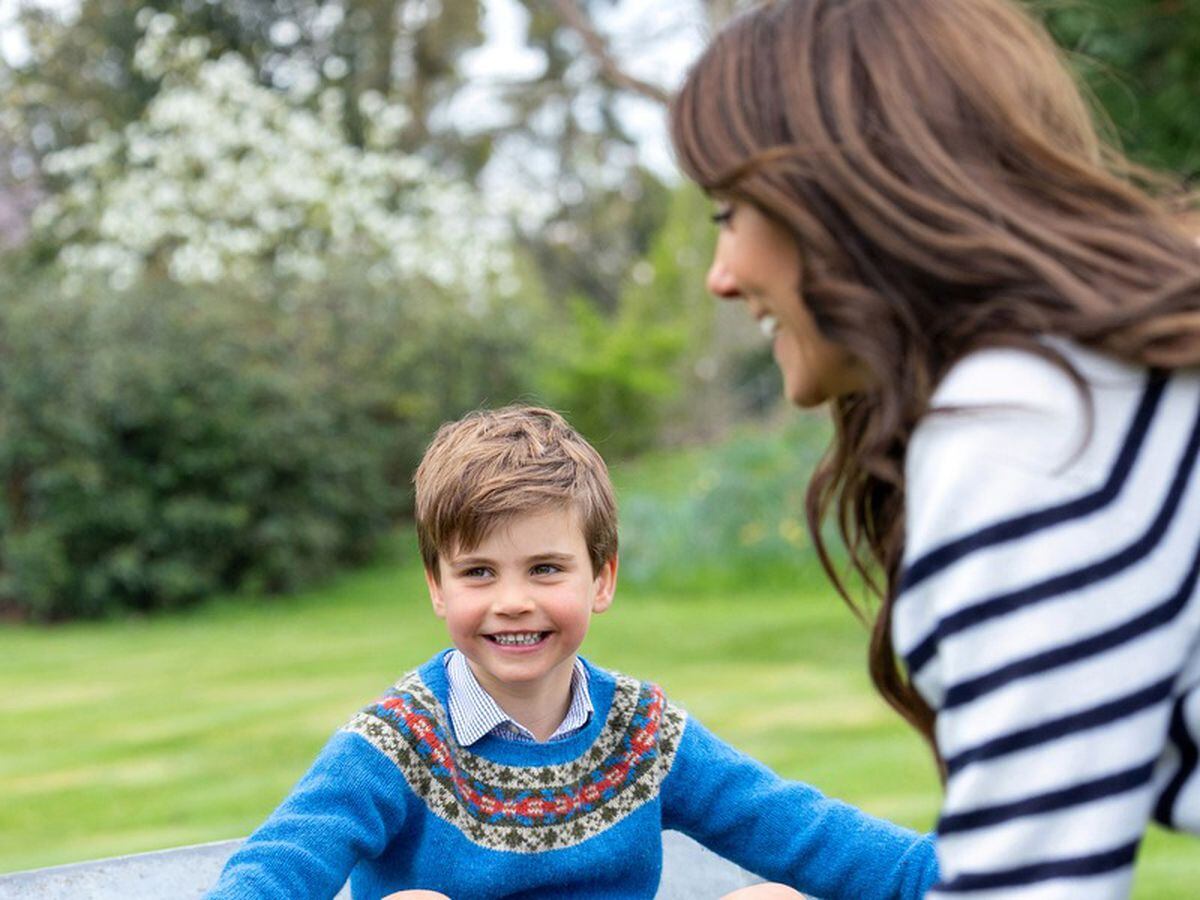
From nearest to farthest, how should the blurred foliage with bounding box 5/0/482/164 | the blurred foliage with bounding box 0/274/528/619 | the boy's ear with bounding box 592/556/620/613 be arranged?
the boy's ear with bounding box 592/556/620/613
the blurred foliage with bounding box 0/274/528/619
the blurred foliage with bounding box 5/0/482/164

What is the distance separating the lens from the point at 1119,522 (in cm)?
112

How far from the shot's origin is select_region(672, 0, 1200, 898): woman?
111cm

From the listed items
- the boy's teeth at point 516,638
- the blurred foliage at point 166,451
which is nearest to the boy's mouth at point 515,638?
the boy's teeth at point 516,638

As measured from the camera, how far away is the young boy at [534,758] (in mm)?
1779

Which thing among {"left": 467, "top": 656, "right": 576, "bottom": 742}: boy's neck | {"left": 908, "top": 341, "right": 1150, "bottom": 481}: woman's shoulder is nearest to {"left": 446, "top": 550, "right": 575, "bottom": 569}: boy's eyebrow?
{"left": 467, "top": 656, "right": 576, "bottom": 742}: boy's neck

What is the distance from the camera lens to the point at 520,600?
1794 millimetres

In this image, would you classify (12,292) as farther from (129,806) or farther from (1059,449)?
(1059,449)

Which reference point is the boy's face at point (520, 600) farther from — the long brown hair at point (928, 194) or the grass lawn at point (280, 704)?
the grass lawn at point (280, 704)

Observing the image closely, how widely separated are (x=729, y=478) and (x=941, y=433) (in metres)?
7.12

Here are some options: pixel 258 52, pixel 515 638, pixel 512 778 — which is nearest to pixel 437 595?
pixel 515 638

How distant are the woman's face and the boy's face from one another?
1.79ft

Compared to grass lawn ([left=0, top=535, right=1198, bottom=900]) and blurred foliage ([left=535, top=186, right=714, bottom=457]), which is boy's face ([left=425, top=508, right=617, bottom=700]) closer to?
grass lawn ([left=0, top=535, right=1198, bottom=900])

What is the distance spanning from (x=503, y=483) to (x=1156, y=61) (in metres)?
4.31

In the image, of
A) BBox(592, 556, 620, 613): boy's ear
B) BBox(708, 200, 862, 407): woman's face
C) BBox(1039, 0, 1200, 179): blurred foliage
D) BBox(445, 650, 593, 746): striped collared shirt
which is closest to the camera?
BBox(708, 200, 862, 407): woman's face
